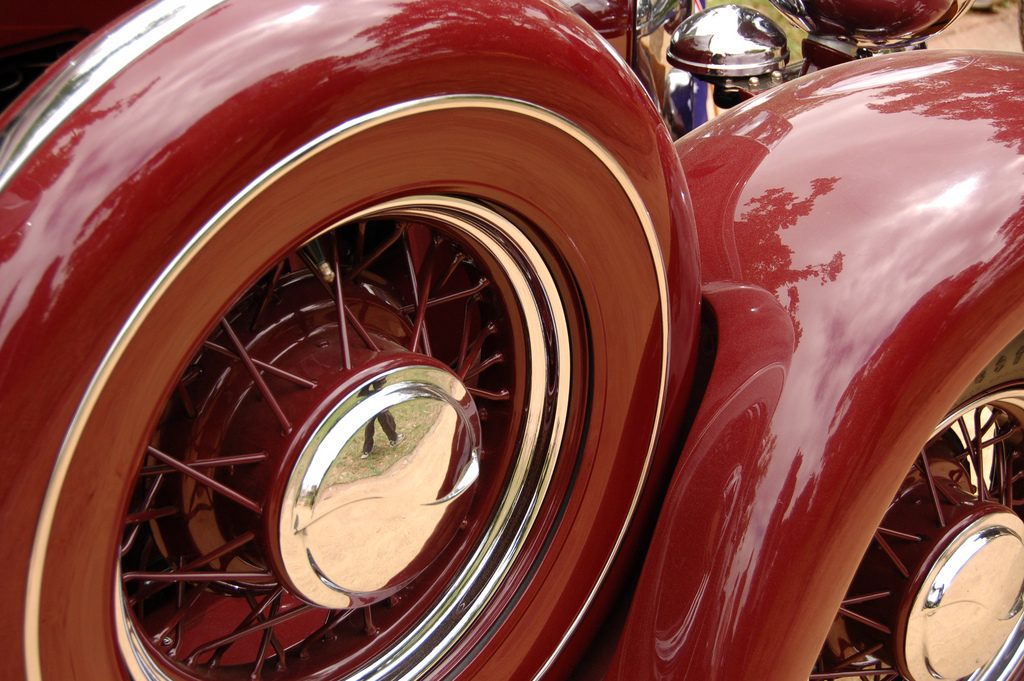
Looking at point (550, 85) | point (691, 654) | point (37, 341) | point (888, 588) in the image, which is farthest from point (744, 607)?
point (37, 341)

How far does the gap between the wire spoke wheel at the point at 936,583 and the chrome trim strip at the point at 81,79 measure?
985 mm

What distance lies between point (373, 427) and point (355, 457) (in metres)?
0.03

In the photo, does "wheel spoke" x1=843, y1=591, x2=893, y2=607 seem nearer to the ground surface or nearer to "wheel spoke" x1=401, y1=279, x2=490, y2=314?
"wheel spoke" x1=401, y1=279, x2=490, y2=314

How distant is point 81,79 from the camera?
67 centimetres

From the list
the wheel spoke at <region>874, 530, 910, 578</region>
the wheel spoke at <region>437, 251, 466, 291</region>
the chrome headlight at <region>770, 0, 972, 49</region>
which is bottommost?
the wheel spoke at <region>874, 530, 910, 578</region>

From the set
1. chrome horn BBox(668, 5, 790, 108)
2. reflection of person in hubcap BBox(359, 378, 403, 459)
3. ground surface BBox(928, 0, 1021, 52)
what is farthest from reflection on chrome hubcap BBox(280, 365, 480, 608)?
ground surface BBox(928, 0, 1021, 52)

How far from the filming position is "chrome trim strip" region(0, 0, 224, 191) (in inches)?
25.5

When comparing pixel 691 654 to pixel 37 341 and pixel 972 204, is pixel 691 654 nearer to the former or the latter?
pixel 972 204

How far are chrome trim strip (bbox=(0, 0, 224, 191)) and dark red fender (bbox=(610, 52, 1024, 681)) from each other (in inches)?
25.6

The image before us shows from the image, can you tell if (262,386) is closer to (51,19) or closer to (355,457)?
(355,457)

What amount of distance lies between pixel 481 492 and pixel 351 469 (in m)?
0.25

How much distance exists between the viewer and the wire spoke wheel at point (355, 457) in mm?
860

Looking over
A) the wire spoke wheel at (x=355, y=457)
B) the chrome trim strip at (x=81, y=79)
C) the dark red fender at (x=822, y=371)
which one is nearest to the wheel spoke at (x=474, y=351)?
the wire spoke wheel at (x=355, y=457)

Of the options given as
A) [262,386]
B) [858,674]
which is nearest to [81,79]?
[262,386]
